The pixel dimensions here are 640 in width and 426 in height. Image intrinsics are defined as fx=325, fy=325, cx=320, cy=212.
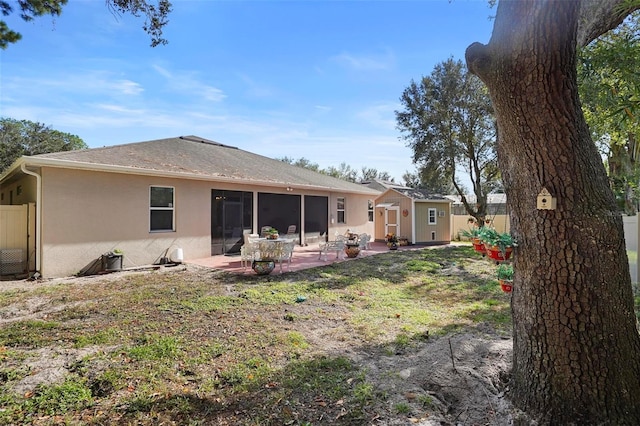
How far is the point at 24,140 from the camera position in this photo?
2652 cm

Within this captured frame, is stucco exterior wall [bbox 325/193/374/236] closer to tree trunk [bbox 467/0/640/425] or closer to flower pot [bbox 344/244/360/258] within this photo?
flower pot [bbox 344/244/360/258]

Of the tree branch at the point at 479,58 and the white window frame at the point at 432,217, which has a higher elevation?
the tree branch at the point at 479,58

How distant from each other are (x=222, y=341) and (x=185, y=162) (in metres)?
8.47

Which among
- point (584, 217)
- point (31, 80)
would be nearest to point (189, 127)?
point (31, 80)

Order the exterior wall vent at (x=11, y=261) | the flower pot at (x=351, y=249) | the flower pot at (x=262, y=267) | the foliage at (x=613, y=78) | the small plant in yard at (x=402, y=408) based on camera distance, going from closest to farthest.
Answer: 1. the small plant in yard at (x=402, y=408)
2. the foliage at (x=613, y=78)
3. the flower pot at (x=262, y=267)
4. the exterior wall vent at (x=11, y=261)
5. the flower pot at (x=351, y=249)

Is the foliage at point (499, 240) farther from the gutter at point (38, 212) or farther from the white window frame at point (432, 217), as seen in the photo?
the white window frame at point (432, 217)

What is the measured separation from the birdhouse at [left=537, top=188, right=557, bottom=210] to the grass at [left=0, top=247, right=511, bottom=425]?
1920 millimetres

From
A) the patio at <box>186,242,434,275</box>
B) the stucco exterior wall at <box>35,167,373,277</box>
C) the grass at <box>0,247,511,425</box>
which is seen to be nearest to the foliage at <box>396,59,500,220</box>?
the patio at <box>186,242,434,275</box>

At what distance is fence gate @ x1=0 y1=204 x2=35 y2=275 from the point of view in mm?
8422

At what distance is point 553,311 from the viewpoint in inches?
93.6

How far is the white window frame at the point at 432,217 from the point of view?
18.8 meters

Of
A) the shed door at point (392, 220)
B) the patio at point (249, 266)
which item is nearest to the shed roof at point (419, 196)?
the shed door at point (392, 220)

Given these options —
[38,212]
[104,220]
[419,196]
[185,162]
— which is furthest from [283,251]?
[419,196]

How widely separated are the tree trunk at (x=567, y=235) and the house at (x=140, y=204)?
30.5ft
